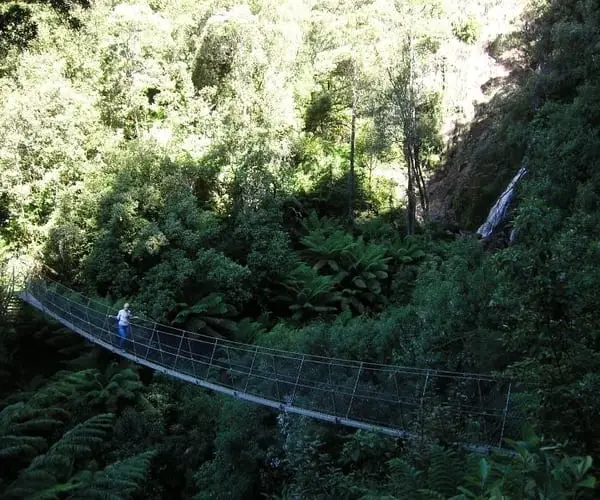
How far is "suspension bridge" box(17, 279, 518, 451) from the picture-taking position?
520cm

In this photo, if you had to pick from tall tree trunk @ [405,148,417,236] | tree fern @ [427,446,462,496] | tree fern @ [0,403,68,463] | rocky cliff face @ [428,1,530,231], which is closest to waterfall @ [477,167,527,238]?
rocky cliff face @ [428,1,530,231]

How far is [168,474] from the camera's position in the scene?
8.84 m

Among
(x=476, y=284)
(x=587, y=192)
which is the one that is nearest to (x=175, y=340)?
(x=476, y=284)

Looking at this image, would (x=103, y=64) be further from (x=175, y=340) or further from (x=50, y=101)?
(x=175, y=340)

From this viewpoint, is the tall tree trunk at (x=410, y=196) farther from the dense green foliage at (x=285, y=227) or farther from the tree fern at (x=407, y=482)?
the tree fern at (x=407, y=482)

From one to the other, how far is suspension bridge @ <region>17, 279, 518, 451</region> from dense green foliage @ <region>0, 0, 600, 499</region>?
26 centimetres

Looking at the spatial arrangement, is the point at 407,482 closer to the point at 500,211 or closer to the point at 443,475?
the point at 443,475

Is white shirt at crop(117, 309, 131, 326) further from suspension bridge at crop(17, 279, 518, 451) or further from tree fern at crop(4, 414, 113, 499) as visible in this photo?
tree fern at crop(4, 414, 113, 499)

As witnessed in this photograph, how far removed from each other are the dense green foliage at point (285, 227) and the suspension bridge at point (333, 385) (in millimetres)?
261

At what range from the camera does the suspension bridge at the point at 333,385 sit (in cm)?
520

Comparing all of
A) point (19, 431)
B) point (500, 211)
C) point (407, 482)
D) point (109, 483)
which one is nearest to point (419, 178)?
point (500, 211)

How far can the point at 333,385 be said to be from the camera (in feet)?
21.2

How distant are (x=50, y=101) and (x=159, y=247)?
4.38 metres

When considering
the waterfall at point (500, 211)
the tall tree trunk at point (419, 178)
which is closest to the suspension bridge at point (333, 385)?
the waterfall at point (500, 211)
